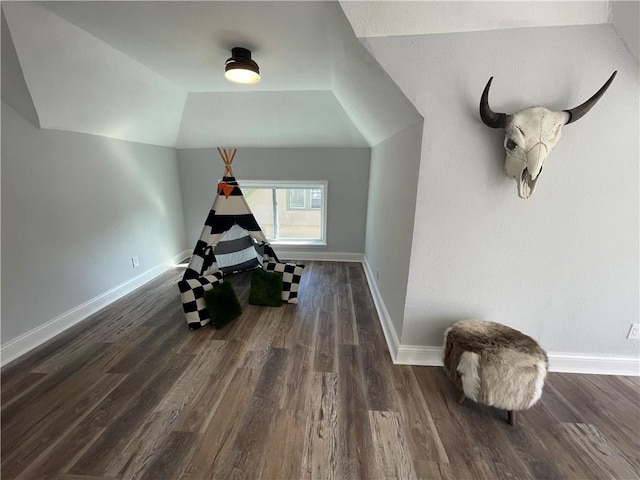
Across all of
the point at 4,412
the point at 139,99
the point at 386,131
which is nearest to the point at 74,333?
the point at 4,412

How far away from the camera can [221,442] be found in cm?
138

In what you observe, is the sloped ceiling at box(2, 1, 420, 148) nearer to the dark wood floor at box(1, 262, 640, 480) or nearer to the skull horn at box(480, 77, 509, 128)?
the skull horn at box(480, 77, 509, 128)

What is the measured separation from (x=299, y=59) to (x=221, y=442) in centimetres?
260

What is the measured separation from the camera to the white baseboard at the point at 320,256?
418 centimetres

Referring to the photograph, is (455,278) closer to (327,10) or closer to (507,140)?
(507,140)

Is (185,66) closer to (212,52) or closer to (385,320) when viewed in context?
(212,52)

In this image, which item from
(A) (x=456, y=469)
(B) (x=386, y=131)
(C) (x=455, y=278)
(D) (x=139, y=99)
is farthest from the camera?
(D) (x=139, y=99)

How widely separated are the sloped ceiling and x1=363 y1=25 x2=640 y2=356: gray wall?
27 cm

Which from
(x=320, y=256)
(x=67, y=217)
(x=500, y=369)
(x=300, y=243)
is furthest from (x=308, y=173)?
(x=500, y=369)

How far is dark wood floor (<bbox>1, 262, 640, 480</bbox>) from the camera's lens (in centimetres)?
128

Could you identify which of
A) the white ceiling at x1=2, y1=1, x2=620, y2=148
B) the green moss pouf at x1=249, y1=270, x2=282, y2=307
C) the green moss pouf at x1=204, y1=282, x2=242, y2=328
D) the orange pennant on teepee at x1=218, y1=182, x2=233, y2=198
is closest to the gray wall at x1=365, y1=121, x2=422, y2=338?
the white ceiling at x1=2, y1=1, x2=620, y2=148

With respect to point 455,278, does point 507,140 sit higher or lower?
higher

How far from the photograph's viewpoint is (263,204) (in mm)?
4258

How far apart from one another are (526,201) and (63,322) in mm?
3629
